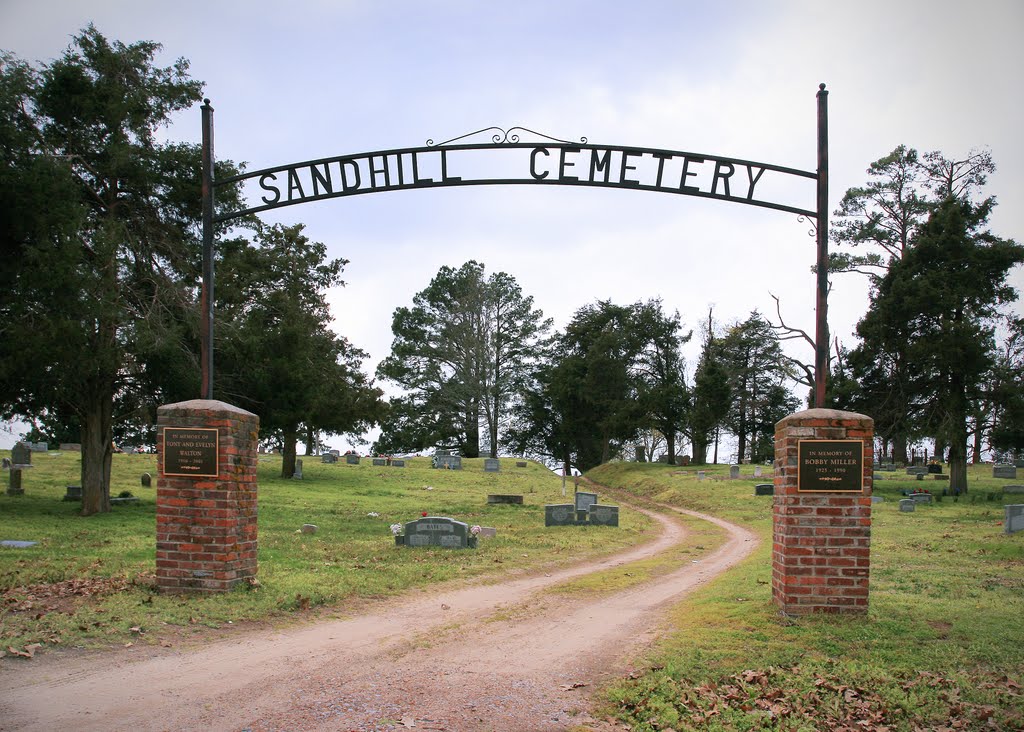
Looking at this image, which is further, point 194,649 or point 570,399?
point 570,399

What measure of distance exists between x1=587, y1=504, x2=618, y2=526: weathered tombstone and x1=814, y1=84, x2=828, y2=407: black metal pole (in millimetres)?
12268

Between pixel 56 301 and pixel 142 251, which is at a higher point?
pixel 142 251

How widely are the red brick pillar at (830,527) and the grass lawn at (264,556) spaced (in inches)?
194

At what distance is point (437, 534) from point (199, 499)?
6066 millimetres

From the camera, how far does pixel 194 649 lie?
702cm

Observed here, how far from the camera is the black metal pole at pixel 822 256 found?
8.64 meters

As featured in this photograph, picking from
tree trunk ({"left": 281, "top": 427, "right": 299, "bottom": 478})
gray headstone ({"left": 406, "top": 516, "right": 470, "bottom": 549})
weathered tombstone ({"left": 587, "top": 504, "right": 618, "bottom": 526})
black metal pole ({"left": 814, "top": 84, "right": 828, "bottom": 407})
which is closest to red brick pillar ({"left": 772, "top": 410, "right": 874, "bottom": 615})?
black metal pole ({"left": 814, "top": 84, "right": 828, "bottom": 407})

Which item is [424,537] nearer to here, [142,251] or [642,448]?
[142,251]

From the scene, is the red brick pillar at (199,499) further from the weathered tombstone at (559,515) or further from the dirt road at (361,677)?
the weathered tombstone at (559,515)

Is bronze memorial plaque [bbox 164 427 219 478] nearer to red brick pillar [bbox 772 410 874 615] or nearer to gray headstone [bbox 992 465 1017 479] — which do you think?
red brick pillar [bbox 772 410 874 615]

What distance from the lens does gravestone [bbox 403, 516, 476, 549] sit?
14.3 m

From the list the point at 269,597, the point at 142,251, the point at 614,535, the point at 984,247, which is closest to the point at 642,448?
the point at 984,247

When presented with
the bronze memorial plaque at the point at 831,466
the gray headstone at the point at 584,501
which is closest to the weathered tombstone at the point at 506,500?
the gray headstone at the point at 584,501

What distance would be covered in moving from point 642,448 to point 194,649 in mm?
44800
